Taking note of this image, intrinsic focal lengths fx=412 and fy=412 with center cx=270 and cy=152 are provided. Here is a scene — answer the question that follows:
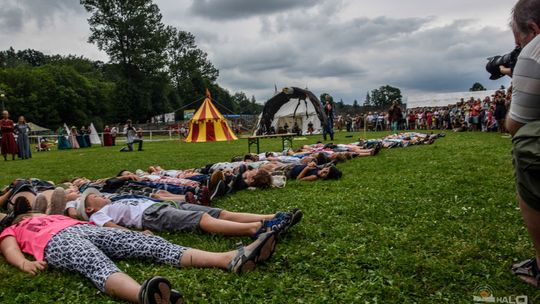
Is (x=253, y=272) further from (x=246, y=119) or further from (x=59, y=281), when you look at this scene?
(x=246, y=119)

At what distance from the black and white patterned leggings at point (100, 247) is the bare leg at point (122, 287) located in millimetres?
342

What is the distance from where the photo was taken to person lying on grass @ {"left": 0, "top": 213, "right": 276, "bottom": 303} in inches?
119

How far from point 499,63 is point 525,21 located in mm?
671

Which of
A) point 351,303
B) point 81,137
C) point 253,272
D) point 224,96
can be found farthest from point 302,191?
point 224,96

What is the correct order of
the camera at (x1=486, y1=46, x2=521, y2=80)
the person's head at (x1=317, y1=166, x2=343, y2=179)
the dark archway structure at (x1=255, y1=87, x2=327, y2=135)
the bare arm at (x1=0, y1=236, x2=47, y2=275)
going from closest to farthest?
the camera at (x1=486, y1=46, x2=521, y2=80), the bare arm at (x1=0, y1=236, x2=47, y2=275), the person's head at (x1=317, y1=166, x2=343, y2=179), the dark archway structure at (x1=255, y1=87, x2=327, y2=135)

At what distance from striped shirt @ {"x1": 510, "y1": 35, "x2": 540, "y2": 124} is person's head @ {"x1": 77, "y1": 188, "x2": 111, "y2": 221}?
398cm

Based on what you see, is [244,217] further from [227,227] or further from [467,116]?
[467,116]

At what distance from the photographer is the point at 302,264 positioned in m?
3.28

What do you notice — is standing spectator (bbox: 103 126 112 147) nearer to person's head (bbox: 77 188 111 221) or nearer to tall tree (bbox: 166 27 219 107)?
person's head (bbox: 77 188 111 221)

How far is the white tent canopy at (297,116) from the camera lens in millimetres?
31483

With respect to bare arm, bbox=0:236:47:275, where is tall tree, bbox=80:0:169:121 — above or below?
above

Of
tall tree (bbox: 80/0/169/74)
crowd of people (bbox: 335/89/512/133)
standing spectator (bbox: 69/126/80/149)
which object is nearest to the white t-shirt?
crowd of people (bbox: 335/89/512/133)

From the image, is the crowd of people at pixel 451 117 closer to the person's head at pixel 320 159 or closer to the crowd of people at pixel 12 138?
the person's head at pixel 320 159

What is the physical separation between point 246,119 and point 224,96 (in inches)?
1747
